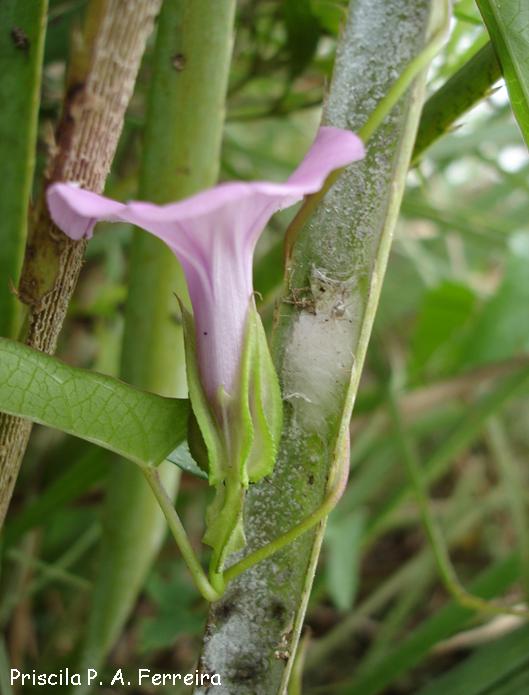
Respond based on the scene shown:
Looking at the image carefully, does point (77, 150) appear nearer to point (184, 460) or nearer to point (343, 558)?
point (184, 460)

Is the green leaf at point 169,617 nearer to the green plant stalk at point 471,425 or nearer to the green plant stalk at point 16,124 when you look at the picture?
the green plant stalk at point 471,425

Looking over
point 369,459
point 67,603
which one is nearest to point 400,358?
point 369,459

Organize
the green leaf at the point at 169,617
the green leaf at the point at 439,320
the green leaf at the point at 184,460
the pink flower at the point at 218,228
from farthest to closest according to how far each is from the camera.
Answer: the green leaf at the point at 439,320, the green leaf at the point at 169,617, the green leaf at the point at 184,460, the pink flower at the point at 218,228

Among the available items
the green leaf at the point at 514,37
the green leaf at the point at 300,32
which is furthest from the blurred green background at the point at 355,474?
the green leaf at the point at 514,37

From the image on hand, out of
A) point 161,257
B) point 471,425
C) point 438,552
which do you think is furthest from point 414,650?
point 161,257

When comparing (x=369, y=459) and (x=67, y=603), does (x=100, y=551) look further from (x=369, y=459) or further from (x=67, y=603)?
(x=369, y=459)

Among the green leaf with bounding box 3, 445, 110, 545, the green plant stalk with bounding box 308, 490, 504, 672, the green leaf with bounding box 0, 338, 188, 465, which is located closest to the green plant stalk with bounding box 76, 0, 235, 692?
the green leaf with bounding box 3, 445, 110, 545
